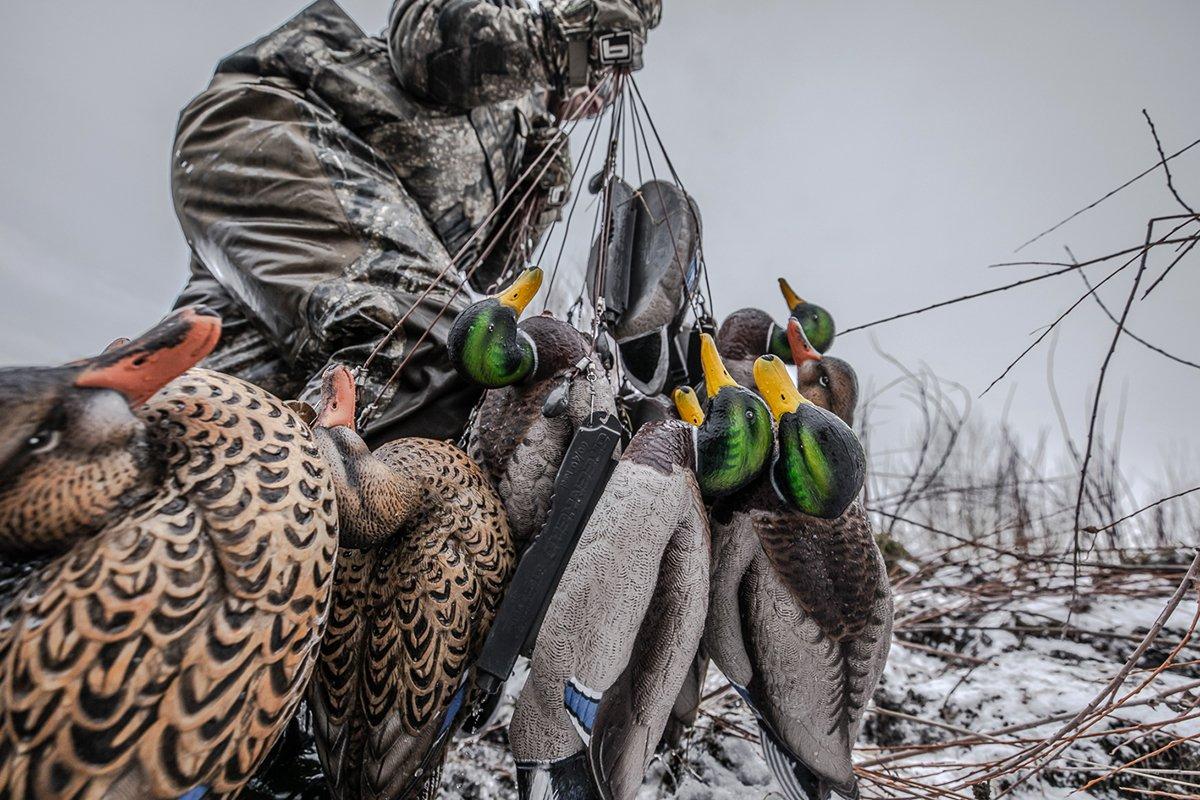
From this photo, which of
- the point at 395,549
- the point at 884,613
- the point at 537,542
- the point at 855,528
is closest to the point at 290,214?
the point at 395,549

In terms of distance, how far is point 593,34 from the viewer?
3.97 ft

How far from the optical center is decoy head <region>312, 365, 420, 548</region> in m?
0.74

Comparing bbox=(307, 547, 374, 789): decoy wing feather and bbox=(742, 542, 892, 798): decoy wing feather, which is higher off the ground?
bbox=(742, 542, 892, 798): decoy wing feather

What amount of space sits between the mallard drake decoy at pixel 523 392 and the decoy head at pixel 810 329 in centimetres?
49

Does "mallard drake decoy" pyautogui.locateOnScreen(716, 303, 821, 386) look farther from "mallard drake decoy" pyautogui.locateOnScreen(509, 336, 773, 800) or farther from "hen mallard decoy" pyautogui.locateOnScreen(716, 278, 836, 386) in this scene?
"mallard drake decoy" pyautogui.locateOnScreen(509, 336, 773, 800)

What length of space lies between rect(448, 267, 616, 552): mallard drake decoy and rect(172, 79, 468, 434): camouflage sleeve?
185 mm

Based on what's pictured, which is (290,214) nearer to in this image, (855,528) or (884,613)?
(855,528)

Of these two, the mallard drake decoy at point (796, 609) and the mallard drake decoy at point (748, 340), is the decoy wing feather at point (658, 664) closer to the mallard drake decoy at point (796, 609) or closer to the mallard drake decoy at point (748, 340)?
the mallard drake decoy at point (796, 609)

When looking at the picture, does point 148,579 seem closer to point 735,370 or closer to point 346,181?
point 346,181

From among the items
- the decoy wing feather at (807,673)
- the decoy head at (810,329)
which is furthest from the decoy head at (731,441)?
the decoy head at (810,329)

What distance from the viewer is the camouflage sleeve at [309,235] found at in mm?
1072

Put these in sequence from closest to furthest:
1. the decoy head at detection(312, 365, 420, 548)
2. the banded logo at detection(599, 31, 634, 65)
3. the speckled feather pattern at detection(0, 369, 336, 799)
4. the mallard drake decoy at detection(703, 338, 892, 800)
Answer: the speckled feather pattern at detection(0, 369, 336, 799) → the decoy head at detection(312, 365, 420, 548) → the mallard drake decoy at detection(703, 338, 892, 800) → the banded logo at detection(599, 31, 634, 65)

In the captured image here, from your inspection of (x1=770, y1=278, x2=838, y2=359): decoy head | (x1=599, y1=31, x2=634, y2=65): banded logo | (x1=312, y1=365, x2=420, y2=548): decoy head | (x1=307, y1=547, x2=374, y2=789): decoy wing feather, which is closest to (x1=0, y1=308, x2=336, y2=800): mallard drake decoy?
(x1=312, y1=365, x2=420, y2=548): decoy head

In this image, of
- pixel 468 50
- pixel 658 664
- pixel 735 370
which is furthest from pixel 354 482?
pixel 468 50
